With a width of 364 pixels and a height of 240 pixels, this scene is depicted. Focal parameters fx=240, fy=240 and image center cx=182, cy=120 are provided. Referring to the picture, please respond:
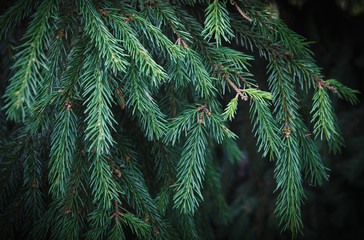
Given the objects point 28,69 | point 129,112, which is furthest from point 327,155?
point 28,69

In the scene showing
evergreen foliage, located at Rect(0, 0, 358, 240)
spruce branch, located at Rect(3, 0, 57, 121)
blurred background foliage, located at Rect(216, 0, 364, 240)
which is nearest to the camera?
spruce branch, located at Rect(3, 0, 57, 121)

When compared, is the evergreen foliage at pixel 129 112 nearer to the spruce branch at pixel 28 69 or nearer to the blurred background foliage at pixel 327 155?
the spruce branch at pixel 28 69

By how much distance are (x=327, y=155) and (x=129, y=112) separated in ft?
5.22

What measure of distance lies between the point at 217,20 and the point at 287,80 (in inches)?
12.0

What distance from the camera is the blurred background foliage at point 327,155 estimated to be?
175 centimetres

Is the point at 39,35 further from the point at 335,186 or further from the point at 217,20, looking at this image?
the point at 335,186

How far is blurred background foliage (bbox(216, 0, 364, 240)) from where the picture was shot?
1753mm

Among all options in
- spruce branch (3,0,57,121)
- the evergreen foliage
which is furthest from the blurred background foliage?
spruce branch (3,0,57,121)

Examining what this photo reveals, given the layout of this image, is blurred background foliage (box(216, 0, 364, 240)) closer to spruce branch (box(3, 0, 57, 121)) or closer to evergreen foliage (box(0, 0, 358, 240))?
evergreen foliage (box(0, 0, 358, 240))

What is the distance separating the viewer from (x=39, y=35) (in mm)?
605

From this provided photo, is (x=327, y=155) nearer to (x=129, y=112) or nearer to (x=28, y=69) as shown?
(x=129, y=112)

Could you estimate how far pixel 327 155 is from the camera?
5.80 feet

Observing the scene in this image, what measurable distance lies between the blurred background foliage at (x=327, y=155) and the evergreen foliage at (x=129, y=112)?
951 millimetres

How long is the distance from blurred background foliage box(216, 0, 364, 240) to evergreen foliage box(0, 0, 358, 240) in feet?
3.12
